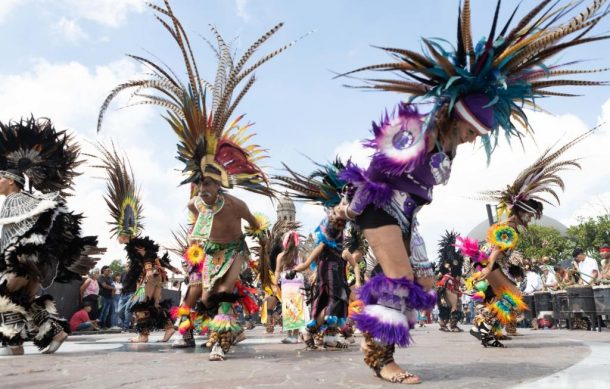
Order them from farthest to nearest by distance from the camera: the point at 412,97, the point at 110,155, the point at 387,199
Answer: the point at 110,155 → the point at 412,97 → the point at 387,199

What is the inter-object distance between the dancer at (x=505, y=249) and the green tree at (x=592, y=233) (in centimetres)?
5007

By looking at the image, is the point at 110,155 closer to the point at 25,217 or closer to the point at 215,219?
the point at 25,217

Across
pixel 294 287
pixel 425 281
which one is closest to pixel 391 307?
pixel 425 281

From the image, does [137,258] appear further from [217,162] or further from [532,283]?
[532,283]

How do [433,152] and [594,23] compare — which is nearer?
[594,23]

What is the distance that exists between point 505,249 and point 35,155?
6.06 metres

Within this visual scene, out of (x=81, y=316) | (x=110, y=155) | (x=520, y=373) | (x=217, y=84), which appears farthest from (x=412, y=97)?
(x=81, y=316)

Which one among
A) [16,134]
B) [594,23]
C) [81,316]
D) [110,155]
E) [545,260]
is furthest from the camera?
[545,260]

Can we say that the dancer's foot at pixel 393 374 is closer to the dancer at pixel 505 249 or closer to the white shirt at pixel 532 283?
the dancer at pixel 505 249

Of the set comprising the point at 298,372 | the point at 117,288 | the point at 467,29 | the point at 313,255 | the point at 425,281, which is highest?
the point at 467,29

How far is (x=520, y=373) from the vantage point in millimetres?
3377

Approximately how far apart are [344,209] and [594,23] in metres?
2.00

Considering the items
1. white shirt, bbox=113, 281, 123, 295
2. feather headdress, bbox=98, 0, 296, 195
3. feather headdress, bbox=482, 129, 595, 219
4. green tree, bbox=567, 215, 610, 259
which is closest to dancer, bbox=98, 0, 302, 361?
feather headdress, bbox=98, 0, 296, 195

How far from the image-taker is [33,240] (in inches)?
221
